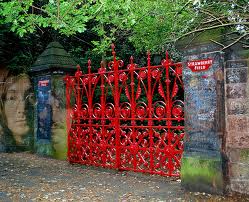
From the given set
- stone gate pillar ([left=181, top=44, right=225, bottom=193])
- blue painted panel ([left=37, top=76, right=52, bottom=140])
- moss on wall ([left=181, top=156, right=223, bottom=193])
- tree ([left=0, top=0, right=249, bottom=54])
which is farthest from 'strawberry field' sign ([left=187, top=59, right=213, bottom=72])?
blue painted panel ([left=37, top=76, right=52, bottom=140])

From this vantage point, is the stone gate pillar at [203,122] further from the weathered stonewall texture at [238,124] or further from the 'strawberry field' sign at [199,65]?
the weathered stonewall texture at [238,124]

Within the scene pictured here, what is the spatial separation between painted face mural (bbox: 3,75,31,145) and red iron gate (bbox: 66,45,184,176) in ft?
6.16

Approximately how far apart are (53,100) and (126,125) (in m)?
2.33

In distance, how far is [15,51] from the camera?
10516 millimetres

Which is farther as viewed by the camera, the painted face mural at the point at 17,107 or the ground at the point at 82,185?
the painted face mural at the point at 17,107

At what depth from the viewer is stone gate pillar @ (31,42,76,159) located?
8.20 m

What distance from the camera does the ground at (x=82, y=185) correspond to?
4.97 metres

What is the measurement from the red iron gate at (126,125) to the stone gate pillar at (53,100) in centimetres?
32

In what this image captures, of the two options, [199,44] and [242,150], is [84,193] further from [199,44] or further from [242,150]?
[199,44]

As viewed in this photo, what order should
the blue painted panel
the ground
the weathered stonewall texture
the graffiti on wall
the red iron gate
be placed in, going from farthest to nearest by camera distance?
1. the graffiti on wall
2. the blue painted panel
3. the red iron gate
4. the ground
5. the weathered stonewall texture

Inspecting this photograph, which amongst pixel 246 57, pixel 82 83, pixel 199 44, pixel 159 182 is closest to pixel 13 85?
pixel 82 83

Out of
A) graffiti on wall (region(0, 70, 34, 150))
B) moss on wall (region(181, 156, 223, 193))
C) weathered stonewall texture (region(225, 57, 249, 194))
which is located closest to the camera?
weathered stonewall texture (region(225, 57, 249, 194))

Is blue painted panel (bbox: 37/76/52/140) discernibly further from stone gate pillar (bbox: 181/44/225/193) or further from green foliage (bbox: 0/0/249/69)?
stone gate pillar (bbox: 181/44/225/193)

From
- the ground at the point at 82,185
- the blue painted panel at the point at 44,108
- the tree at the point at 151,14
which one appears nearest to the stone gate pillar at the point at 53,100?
the blue painted panel at the point at 44,108
